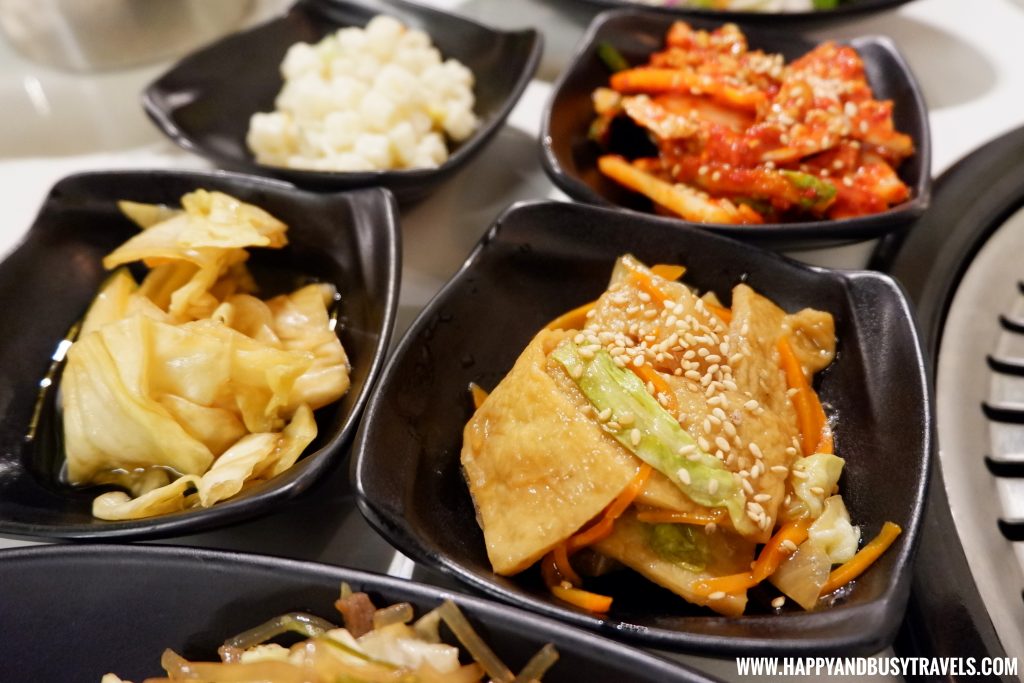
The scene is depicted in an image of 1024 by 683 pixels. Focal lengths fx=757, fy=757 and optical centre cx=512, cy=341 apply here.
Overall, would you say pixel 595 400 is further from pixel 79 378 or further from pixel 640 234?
pixel 79 378

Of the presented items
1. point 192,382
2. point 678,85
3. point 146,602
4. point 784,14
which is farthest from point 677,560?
point 784,14

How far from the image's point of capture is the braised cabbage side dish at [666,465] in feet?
3.98

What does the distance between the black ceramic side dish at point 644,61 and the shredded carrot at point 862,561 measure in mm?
736

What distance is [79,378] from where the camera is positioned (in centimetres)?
145

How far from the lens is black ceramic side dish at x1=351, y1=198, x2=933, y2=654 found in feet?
3.64

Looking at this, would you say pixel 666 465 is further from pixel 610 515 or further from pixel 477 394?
pixel 477 394

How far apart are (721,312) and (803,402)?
25 centimetres

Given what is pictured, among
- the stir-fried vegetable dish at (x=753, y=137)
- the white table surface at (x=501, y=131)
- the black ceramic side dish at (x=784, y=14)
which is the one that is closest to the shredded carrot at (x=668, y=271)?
the stir-fried vegetable dish at (x=753, y=137)

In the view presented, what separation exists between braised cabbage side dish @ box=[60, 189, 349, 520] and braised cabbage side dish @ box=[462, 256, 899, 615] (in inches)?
14.6

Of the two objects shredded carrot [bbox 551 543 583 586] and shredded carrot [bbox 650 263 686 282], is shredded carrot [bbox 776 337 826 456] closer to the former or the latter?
shredded carrot [bbox 650 263 686 282]

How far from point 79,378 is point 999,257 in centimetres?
207

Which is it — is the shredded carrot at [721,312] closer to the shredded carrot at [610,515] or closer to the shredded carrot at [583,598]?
the shredded carrot at [610,515]

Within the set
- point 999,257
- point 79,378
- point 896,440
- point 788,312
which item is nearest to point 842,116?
point 999,257

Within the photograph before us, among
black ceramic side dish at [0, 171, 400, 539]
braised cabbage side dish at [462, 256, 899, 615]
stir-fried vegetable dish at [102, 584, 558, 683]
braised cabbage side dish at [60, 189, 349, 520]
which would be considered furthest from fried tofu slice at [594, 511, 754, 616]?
braised cabbage side dish at [60, 189, 349, 520]
